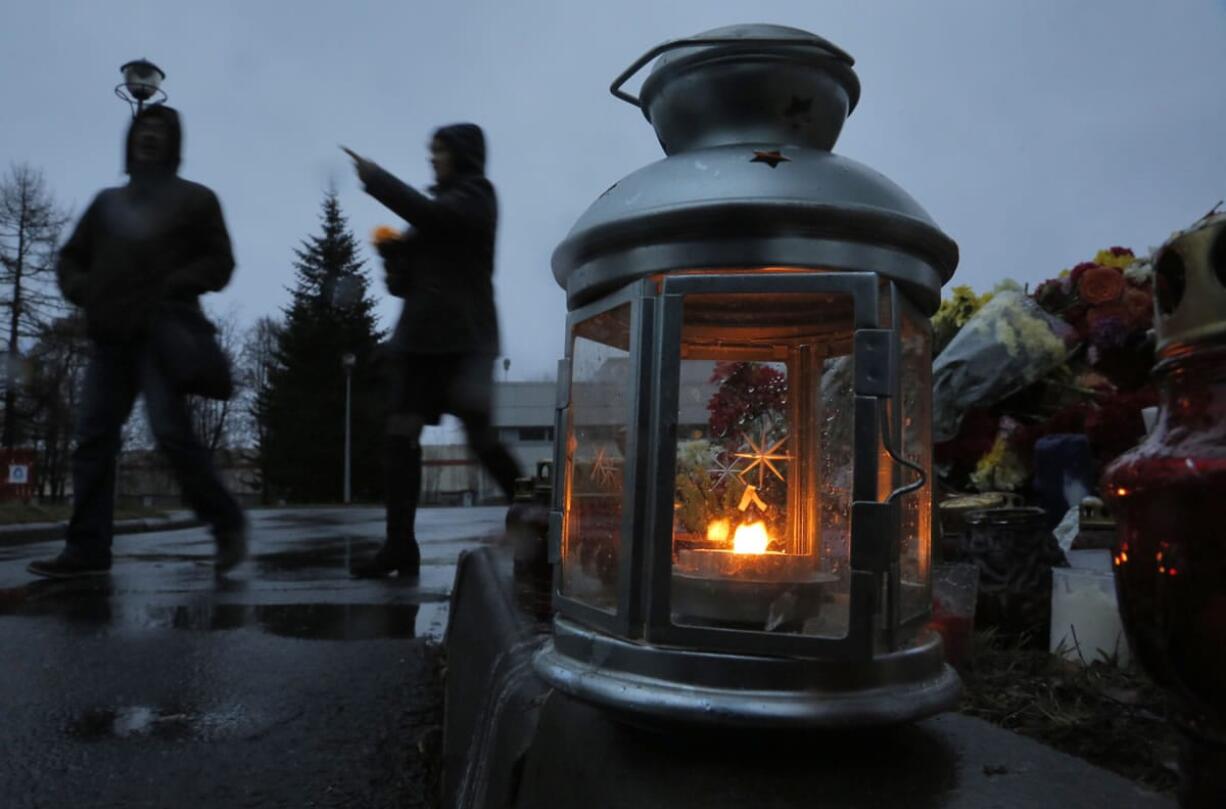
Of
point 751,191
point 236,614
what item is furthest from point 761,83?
point 236,614

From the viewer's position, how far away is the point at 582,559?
1442mm

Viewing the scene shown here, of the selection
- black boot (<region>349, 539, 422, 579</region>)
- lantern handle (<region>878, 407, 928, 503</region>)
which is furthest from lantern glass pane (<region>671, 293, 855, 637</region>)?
black boot (<region>349, 539, 422, 579</region>)

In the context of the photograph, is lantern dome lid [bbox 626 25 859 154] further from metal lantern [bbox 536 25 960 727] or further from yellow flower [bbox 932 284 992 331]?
yellow flower [bbox 932 284 992 331]

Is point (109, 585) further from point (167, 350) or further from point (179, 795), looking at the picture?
point (179, 795)

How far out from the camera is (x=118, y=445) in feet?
13.7

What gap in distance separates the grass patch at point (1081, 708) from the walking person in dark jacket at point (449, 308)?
2.31m

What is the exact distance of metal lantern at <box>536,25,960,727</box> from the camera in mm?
1156

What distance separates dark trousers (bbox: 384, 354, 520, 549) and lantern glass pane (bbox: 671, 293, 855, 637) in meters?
2.36

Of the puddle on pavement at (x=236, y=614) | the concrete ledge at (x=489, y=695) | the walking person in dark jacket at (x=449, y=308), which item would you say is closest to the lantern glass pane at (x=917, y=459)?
the concrete ledge at (x=489, y=695)

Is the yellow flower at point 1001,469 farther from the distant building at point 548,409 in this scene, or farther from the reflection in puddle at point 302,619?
the reflection in puddle at point 302,619

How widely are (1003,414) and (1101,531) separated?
5.08ft

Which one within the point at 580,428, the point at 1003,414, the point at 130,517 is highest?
the point at 1003,414

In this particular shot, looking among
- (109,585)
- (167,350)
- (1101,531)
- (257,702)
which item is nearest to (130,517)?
(109,585)

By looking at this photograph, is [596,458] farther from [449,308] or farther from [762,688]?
[449,308]
